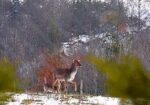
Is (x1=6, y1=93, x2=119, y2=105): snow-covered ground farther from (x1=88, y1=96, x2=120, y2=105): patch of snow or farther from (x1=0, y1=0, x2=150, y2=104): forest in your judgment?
(x1=0, y1=0, x2=150, y2=104): forest

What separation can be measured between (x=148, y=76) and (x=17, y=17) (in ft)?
341

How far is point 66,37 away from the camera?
3905 inches

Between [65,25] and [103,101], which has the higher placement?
[65,25]

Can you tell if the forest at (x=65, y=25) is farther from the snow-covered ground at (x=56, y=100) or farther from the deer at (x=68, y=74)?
the snow-covered ground at (x=56, y=100)

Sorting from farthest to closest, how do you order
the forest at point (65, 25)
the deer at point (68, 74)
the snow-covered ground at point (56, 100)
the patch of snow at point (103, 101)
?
the forest at point (65, 25) < the deer at point (68, 74) < the patch of snow at point (103, 101) < the snow-covered ground at point (56, 100)

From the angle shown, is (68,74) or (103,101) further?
(68,74)

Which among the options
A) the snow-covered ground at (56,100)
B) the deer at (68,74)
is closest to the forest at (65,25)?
the deer at (68,74)

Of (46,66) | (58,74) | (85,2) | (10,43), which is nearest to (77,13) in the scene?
(85,2)

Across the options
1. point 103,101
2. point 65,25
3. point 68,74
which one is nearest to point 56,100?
point 103,101

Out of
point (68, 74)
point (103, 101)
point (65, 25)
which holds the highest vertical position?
point (65, 25)

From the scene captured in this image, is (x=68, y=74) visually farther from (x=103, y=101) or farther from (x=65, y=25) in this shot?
(x=65, y=25)

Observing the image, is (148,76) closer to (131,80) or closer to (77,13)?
(131,80)

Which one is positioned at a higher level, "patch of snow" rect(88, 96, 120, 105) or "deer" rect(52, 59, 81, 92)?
"deer" rect(52, 59, 81, 92)

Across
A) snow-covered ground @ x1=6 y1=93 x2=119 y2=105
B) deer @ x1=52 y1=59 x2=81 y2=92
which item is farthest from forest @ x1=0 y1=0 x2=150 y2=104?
snow-covered ground @ x1=6 y1=93 x2=119 y2=105
